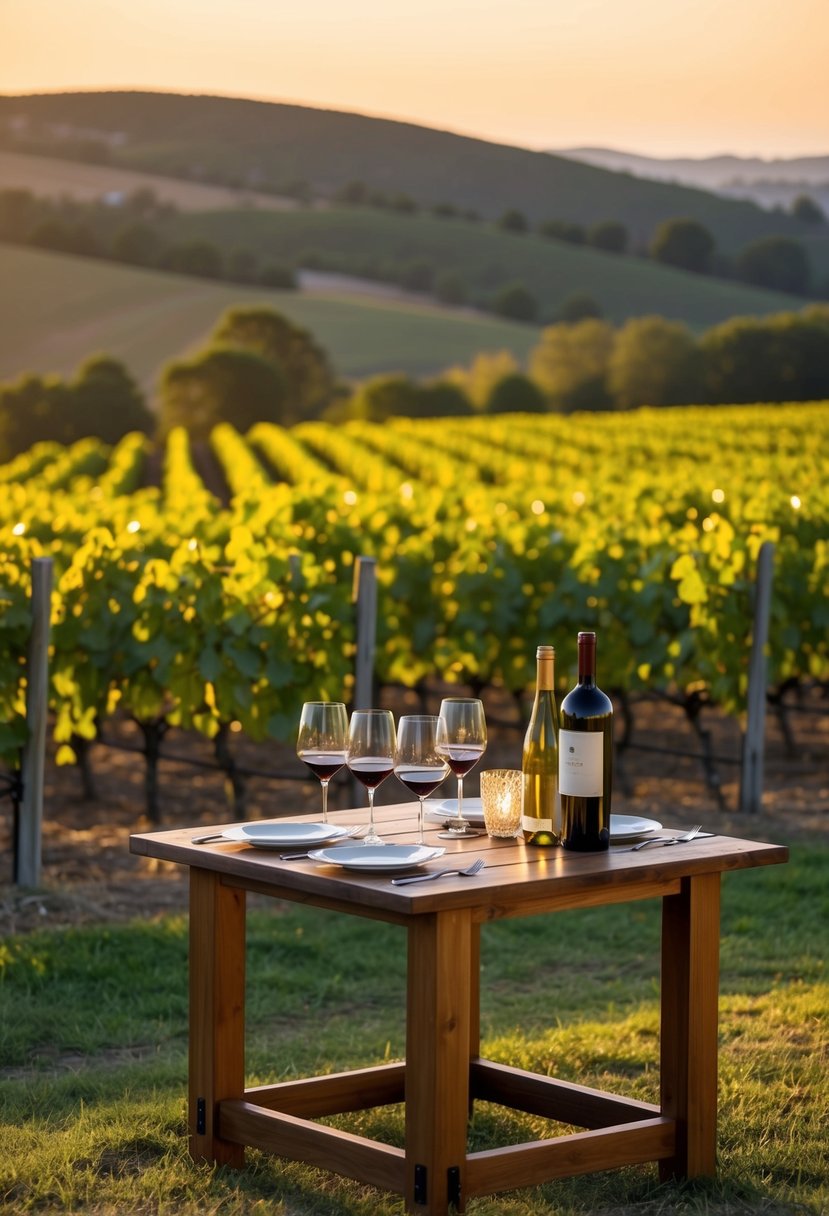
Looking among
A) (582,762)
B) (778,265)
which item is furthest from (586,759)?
(778,265)

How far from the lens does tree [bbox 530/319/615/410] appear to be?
7331 cm

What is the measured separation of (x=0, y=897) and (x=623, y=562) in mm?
3804

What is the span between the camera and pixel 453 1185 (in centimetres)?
320

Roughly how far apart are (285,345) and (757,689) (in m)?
74.1

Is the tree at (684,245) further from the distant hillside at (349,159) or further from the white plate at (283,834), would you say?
the white plate at (283,834)

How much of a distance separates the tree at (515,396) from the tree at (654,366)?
3.36m

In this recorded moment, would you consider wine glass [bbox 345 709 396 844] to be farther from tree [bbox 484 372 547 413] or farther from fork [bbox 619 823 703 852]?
tree [bbox 484 372 547 413]

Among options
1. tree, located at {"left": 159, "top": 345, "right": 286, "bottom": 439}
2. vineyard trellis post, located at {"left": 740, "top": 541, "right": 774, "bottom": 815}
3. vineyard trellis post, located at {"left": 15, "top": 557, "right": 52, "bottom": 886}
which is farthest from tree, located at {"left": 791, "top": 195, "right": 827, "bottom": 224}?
vineyard trellis post, located at {"left": 15, "top": 557, "right": 52, "bottom": 886}

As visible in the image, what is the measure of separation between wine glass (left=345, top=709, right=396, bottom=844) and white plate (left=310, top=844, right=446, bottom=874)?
7 centimetres

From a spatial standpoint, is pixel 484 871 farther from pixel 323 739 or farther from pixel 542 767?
pixel 323 739

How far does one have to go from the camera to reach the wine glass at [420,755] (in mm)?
3357

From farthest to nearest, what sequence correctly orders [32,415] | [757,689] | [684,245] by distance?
[684,245], [32,415], [757,689]

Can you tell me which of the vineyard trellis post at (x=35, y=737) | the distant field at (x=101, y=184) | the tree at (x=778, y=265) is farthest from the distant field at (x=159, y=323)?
the vineyard trellis post at (x=35, y=737)

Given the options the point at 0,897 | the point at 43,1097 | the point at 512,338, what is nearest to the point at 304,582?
the point at 0,897
